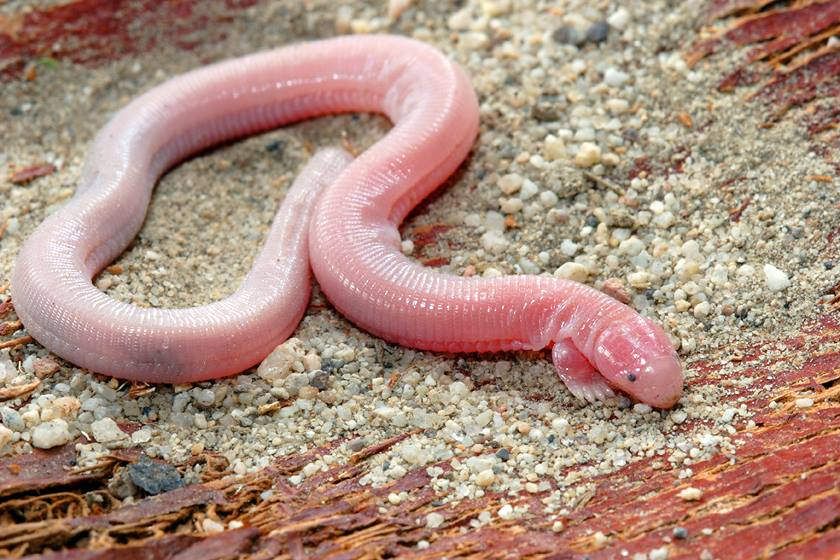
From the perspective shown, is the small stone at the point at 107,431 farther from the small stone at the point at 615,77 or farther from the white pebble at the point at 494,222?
the small stone at the point at 615,77

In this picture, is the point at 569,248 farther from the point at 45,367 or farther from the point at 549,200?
the point at 45,367

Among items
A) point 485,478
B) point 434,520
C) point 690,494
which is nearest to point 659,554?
point 690,494

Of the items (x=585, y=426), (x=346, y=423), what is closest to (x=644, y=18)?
(x=585, y=426)

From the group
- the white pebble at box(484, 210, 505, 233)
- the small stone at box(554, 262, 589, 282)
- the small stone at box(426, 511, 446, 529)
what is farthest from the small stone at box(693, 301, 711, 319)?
the small stone at box(426, 511, 446, 529)

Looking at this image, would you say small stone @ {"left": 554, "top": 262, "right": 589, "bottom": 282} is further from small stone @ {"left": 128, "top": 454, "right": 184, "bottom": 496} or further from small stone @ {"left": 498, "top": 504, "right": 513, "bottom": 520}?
small stone @ {"left": 128, "top": 454, "right": 184, "bottom": 496}

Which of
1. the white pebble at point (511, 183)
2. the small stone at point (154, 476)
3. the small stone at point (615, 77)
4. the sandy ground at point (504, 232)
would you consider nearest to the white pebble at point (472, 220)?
the sandy ground at point (504, 232)

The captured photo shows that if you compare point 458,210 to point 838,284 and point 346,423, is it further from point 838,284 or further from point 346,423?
point 838,284

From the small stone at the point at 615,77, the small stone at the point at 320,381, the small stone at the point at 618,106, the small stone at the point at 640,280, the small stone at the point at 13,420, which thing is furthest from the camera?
the small stone at the point at 615,77
